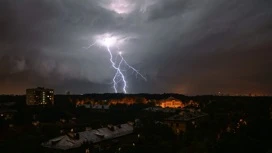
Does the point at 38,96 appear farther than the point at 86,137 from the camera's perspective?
Yes

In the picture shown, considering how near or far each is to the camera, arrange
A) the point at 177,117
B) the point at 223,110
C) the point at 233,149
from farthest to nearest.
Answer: the point at 223,110
the point at 177,117
the point at 233,149

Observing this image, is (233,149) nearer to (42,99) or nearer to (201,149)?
(201,149)

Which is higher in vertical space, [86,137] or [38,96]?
[38,96]

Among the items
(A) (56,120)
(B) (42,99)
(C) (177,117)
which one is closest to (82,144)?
(C) (177,117)

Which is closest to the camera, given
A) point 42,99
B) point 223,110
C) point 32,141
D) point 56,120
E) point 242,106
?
point 32,141

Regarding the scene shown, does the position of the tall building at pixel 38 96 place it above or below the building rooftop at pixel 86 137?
above

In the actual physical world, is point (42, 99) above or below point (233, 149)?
above

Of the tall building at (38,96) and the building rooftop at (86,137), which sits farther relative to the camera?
the tall building at (38,96)

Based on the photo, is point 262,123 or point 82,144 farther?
point 82,144
